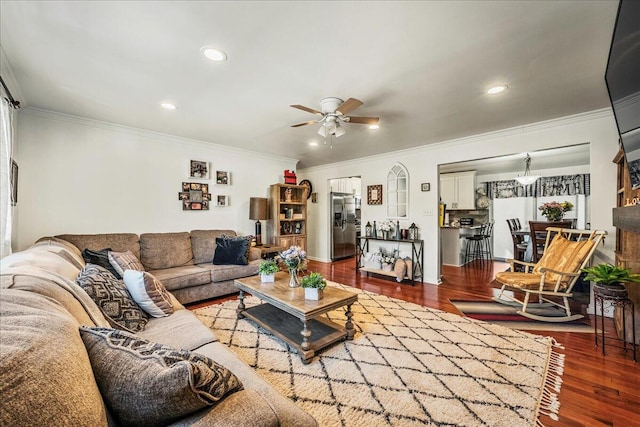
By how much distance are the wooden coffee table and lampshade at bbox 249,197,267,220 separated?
2133mm

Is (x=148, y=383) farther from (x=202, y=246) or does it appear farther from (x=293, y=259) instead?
(x=202, y=246)

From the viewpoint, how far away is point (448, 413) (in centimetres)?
157

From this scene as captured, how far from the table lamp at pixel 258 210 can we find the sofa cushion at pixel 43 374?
4.08 meters

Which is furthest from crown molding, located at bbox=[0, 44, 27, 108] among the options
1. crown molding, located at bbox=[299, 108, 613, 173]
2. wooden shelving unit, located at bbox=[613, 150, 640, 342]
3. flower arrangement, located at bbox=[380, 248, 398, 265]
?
flower arrangement, located at bbox=[380, 248, 398, 265]

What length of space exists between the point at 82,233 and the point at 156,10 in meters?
A: 3.16

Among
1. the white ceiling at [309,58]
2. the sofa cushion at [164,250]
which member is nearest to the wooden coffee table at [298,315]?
the sofa cushion at [164,250]

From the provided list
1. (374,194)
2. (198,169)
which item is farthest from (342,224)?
(198,169)

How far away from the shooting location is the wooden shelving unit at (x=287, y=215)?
202 inches

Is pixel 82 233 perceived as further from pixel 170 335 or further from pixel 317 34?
pixel 317 34

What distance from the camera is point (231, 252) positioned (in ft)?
12.6

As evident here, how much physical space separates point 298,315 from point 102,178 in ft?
11.2

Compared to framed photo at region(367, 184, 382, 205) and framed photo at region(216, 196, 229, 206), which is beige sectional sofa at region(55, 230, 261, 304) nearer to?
framed photo at region(216, 196, 229, 206)

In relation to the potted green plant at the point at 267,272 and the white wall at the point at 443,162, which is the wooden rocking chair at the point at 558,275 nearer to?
the white wall at the point at 443,162

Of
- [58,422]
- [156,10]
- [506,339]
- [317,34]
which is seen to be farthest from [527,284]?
[156,10]
